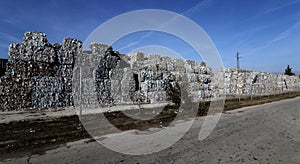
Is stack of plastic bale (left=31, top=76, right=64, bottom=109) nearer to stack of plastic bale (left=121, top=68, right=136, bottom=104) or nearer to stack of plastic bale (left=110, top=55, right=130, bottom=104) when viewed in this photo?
stack of plastic bale (left=110, top=55, right=130, bottom=104)

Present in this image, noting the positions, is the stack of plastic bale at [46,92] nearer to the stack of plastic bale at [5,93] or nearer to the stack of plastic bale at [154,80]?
the stack of plastic bale at [5,93]

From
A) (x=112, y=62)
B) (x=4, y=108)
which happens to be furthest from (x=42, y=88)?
(x=112, y=62)

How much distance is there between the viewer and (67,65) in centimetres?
1134

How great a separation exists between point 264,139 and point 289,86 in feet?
125

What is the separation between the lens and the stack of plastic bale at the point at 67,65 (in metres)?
11.0

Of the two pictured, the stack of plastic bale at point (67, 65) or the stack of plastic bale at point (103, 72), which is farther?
the stack of plastic bale at point (103, 72)

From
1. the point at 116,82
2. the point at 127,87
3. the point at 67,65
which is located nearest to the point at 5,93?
the point at 67,65

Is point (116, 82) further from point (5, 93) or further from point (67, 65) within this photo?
point (5, 93)

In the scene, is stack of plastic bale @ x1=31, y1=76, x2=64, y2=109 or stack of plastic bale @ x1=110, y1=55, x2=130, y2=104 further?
stack of plastic bale @ x1=110, y1=55, x2=130, y2=104

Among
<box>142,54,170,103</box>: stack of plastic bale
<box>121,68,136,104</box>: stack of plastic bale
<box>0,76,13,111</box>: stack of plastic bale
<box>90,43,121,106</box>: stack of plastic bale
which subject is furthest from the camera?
<box>142,54,170,103</box>: stack of plastic bale

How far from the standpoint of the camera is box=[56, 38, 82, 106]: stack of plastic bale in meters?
11.0

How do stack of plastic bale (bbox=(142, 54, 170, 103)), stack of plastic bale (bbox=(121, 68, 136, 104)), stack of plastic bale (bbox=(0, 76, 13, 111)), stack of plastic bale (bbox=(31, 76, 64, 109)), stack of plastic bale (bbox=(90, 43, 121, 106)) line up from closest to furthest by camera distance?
stack of plastic bale (bbox=(0, 76, 13, 111)) → stack of plastic bale (bbox=(31, 76, 64, 109)) → stack of plastic bale (bbox=(90, 43, 121, 106)) → stack of plastic bale (bbox=(121, 68, 136, 104)) → stack of plastic bale (bbox=(142, 54, 170, 103))

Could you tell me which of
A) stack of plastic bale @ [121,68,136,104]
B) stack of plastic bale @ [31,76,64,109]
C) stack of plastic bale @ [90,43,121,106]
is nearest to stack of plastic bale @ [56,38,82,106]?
stack of plastic bale @ [31,76,64,109]

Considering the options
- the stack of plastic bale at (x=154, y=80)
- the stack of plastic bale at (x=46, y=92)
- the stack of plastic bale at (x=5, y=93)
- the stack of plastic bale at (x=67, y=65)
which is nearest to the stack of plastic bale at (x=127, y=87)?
the stack of plastic bale at (x=154, y=80)
